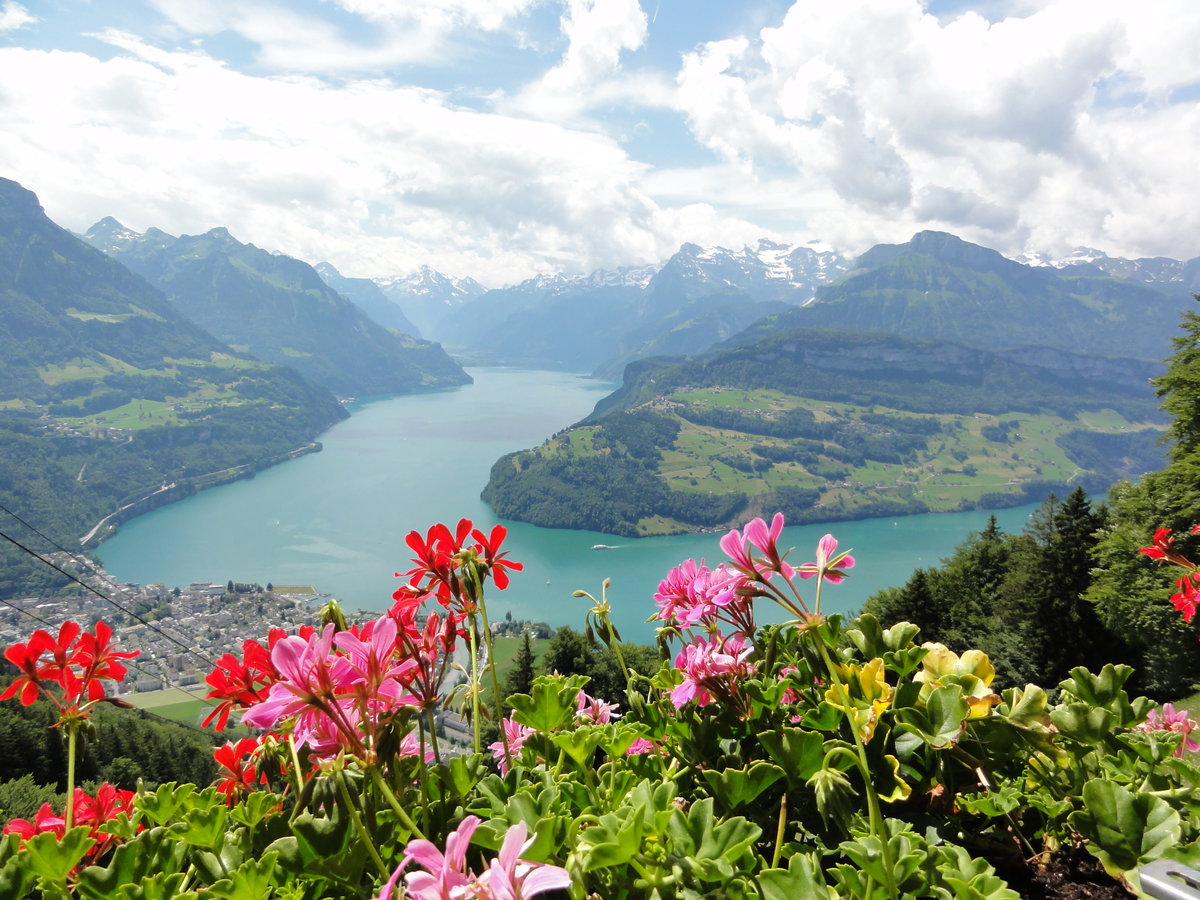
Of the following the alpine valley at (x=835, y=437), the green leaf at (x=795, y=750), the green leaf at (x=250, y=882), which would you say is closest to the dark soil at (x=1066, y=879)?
the green leaf at (x=795, y=750)

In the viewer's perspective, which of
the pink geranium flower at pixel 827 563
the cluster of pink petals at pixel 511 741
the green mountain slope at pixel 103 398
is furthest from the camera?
the green mountain slope at pixel 103 398

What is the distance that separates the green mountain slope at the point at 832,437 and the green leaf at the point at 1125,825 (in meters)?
90.1

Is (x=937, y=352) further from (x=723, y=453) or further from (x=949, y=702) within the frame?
(x=949, y=702)

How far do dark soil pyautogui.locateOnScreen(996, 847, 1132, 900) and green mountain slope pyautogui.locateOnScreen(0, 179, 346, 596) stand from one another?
96.4m

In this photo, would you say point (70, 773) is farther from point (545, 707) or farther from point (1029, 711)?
point (1029, 711)

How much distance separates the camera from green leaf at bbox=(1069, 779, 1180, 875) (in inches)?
35.2

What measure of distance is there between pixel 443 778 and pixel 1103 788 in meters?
1.00

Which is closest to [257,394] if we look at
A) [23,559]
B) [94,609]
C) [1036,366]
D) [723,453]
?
[23,559]

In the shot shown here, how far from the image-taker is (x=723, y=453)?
122688 mm

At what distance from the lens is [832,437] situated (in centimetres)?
13462

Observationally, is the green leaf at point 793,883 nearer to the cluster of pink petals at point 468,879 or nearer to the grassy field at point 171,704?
the cluster of pink petals at point 468,879

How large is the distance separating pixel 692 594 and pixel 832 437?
5561 inches

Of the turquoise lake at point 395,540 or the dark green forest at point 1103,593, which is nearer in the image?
the dark green forest at point 1103,593

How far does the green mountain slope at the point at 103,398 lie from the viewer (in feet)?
329
